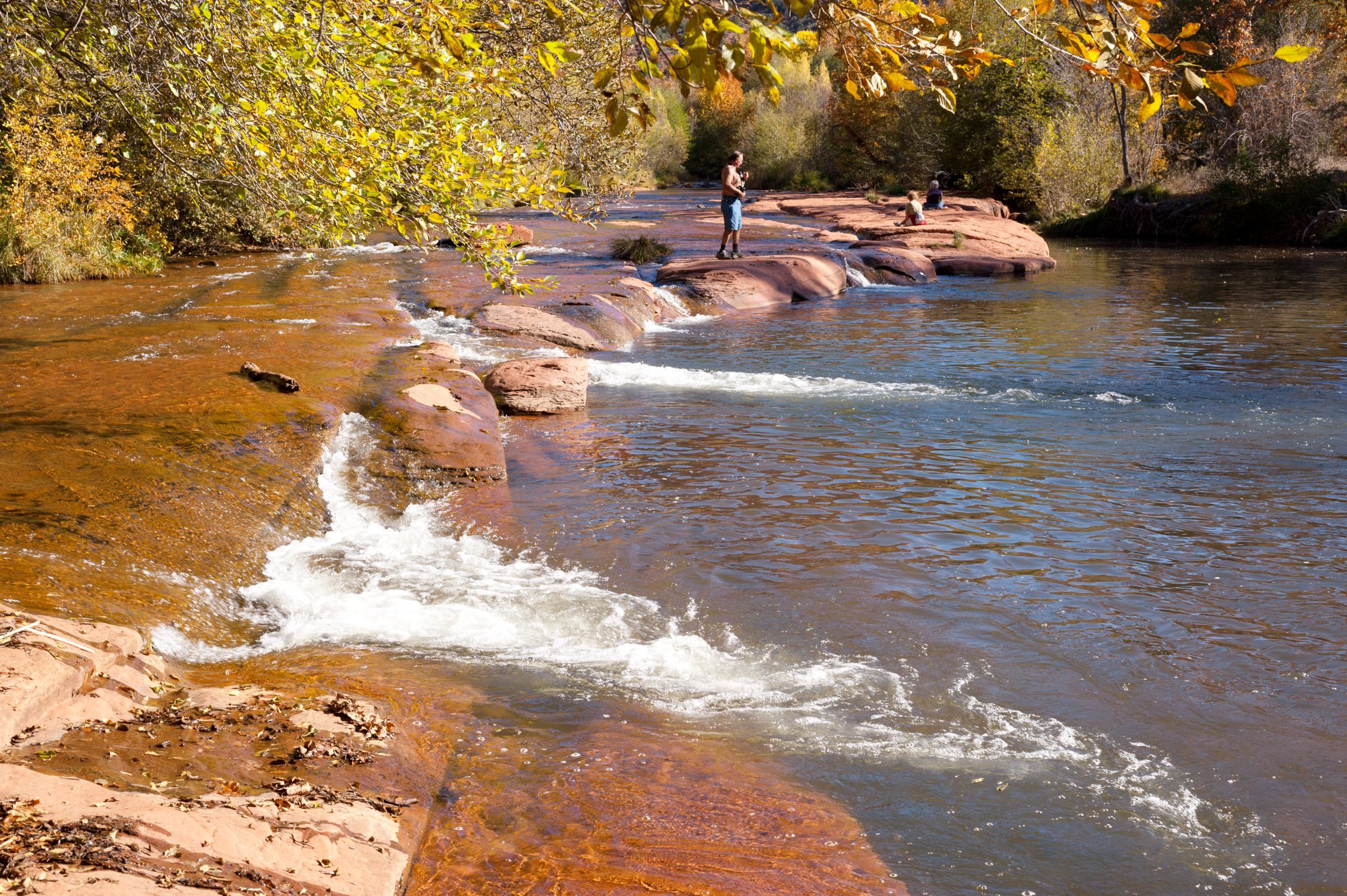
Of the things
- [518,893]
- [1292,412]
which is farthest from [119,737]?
[1292,412]

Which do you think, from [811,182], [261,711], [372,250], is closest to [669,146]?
[811,182]

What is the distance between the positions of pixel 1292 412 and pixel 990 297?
33.5ft

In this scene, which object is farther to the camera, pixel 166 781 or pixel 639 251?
pixel 639 251

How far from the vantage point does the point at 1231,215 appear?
1209 inches

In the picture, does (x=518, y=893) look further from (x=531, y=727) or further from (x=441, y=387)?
(x=441, y=387)

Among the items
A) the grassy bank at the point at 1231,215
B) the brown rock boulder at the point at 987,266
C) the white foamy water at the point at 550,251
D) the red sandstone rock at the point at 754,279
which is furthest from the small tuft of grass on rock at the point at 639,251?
the grassy bank at the point at 1231,215

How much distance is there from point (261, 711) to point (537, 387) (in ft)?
23.2

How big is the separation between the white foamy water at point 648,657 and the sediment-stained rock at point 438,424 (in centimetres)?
120

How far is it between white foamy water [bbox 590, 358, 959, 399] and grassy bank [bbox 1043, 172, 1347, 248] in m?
21.8

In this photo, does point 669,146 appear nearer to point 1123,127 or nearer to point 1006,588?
point 1123,127

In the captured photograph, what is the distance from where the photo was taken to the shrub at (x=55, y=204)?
Answer: 16.9m

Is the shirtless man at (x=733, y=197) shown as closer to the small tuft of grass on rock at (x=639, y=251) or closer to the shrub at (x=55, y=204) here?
the small tuft of grass on rock at (x=639, y=251)

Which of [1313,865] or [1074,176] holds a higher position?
[1074,176]

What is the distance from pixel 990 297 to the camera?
20.3m
